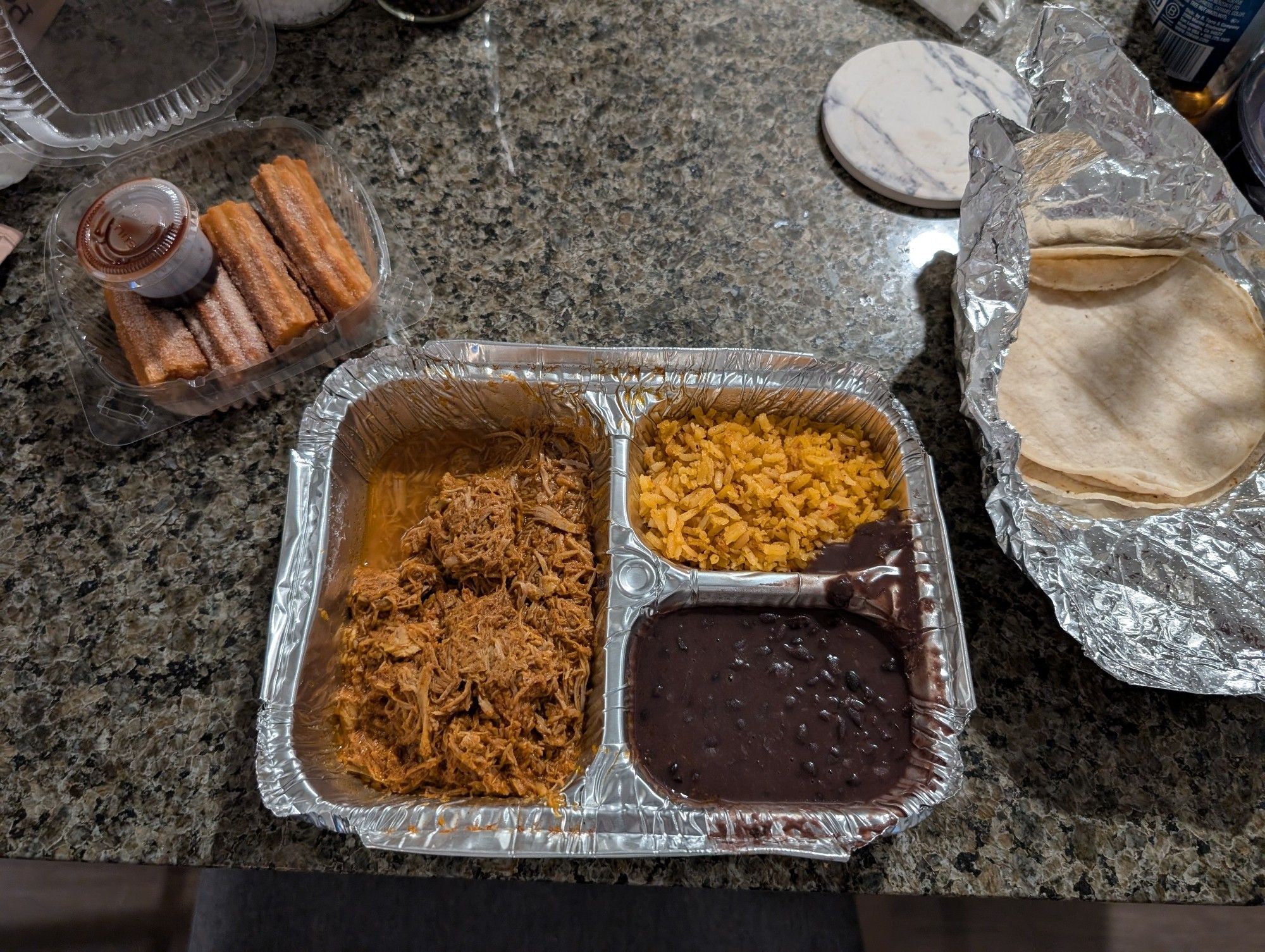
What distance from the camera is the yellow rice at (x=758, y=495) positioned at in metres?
1.20

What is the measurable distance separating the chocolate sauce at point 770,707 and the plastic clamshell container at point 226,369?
800 mm

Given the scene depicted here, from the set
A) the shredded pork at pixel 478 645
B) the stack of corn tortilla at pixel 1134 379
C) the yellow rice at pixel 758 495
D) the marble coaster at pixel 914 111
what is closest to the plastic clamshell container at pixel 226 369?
the shredded pork at pixel 478 645

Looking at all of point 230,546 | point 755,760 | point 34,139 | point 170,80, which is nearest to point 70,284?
point 34,139

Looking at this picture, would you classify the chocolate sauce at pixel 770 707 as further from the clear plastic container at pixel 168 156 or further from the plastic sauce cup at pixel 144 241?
the plastic sauce cup at pixel 144 241

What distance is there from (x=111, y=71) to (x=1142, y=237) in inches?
81.6

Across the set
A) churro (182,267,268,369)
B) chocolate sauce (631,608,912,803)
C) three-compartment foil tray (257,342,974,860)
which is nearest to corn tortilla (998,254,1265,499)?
three-compartment foil tray (257,342,974,860)

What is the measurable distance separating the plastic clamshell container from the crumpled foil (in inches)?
42.1

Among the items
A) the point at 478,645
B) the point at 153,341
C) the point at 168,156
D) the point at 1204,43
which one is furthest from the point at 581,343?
the point at 1204,43

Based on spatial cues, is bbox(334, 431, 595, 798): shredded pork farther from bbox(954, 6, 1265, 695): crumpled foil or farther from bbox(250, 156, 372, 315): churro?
bbox(954, 6, 1265, 695): crumpled foil

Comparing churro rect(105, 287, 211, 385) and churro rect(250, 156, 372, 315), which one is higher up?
churro rect(250, 156, 372, 315)

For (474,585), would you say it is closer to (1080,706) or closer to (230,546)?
(230,546)

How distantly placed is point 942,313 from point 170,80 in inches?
64.8

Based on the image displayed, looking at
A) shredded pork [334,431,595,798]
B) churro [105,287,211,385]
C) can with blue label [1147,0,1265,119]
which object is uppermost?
can with blue label [1147,0,1265,119]

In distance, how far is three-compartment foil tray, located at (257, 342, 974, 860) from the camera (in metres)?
0.97
